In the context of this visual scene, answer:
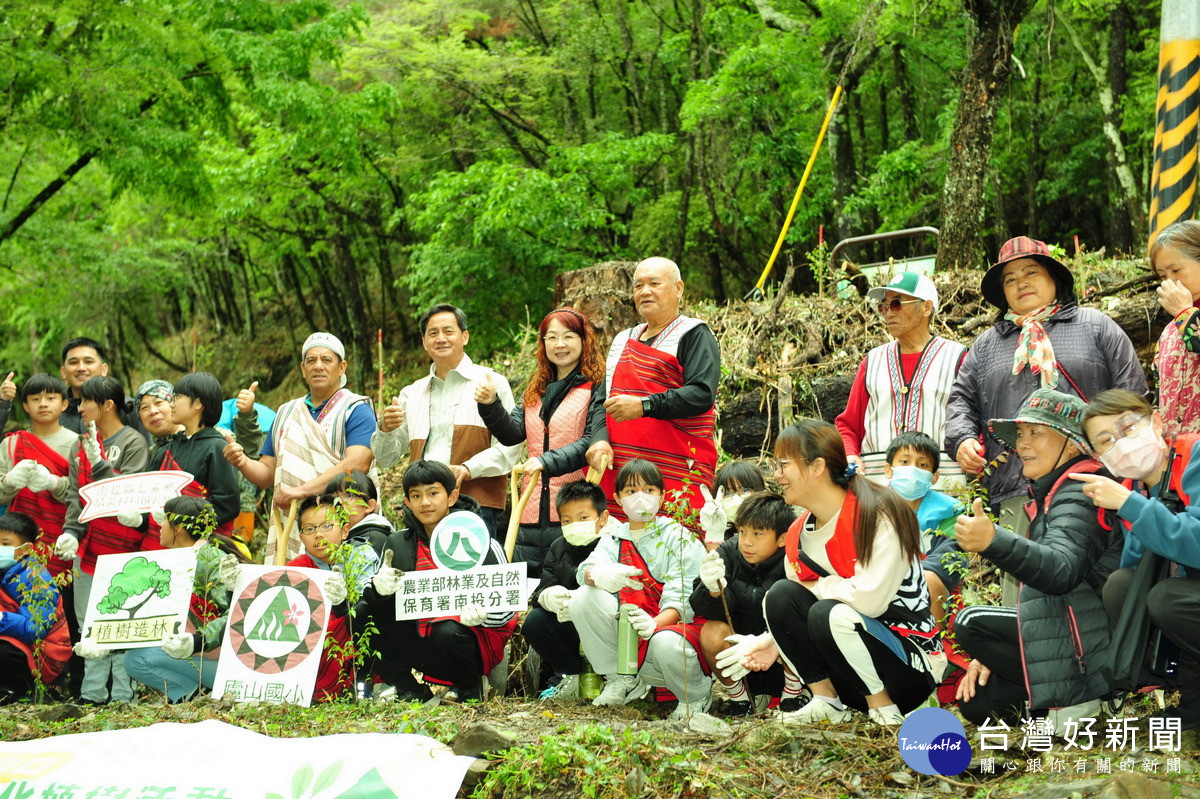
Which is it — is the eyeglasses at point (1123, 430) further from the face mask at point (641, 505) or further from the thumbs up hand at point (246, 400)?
the thumbs up hand at point (246, 400)

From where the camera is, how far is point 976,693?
407 cm

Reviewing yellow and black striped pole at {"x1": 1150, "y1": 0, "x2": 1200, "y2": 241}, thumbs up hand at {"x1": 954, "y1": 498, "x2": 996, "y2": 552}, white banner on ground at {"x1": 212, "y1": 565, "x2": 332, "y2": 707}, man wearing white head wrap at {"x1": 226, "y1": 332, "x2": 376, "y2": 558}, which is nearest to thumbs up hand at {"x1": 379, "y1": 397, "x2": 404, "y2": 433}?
man wearing white head wrap at {"x1": 226, "y1": 332, "x2": 376, "y2": 558}

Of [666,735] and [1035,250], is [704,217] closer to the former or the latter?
[1035,250]

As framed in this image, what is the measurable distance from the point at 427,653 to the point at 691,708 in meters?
1.42

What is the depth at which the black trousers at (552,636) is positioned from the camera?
5.30 meters

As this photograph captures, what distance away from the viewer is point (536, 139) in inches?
705

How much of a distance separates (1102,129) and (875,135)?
3.68 metres

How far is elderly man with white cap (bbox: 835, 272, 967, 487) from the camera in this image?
200 inches

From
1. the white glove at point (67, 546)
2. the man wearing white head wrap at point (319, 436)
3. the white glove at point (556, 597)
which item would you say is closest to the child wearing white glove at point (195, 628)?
the man wearing white head wrap at point (319, 436)

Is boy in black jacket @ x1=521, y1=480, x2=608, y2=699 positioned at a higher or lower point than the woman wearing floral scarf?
lower

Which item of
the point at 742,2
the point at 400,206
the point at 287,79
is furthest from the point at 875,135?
the point at 287,79

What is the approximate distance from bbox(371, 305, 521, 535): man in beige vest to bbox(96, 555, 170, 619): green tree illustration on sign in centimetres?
132

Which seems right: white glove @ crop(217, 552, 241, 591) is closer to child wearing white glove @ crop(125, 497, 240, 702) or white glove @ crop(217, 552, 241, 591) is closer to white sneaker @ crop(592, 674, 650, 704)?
child wearing white glove @ crop(125, 497, 240, 702)

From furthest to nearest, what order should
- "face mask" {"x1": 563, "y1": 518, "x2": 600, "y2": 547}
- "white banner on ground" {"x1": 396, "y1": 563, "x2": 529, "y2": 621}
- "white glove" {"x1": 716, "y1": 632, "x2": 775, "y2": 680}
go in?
"face mask" {"x1": 563, "y1": 518, "x2": 600, "y2": 547}
"white banner on ground" {"x1": 396, "y1": 563, "x2": 529, "y2": 621}
"white glove" {"x1": 716, "y1": 632, "x2": 775, "y2": 680}
